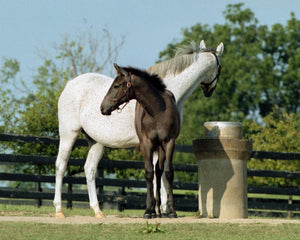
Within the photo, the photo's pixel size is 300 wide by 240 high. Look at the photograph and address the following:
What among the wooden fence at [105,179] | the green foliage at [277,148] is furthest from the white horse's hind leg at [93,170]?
the green foliage at [277,148]

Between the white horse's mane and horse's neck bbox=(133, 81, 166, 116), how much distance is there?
1.08 metres

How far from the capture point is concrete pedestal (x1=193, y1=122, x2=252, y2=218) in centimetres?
869

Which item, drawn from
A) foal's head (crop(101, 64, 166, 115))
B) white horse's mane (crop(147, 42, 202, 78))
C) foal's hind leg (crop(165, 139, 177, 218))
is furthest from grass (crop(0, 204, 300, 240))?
white horse's mane (crop(147, 42, 202, 78))

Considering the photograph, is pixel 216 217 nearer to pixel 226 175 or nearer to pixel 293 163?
pixel 226 175

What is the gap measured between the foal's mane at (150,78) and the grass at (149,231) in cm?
210

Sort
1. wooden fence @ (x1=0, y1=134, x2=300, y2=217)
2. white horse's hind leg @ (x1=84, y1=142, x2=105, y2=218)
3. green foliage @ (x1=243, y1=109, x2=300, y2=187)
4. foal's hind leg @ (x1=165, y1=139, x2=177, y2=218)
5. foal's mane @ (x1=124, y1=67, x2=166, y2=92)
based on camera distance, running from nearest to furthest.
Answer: foal's hind leg @ (x1=165, y1=139, x2=177, y2=218), foal's mane @ (x1=124, y1=67, x2=166, y2=92), white horse's hind leg @ (x1=84, y1=142, x2=105, y2=218), wooden fence @ (x1=0, y1=134, x2=300, y2=217), green foliage @ (x1=243, y1=109, x2=300, y2=187)

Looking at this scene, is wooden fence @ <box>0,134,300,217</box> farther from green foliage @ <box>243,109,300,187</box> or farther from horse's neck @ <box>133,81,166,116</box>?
horse's neck @ <box>133,81,166,116</box>

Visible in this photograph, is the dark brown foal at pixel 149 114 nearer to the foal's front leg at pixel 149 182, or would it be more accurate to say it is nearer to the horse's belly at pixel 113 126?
the foal's front leg at pixel 149 182

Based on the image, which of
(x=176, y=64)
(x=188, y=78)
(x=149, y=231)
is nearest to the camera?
(x=149, y=231)

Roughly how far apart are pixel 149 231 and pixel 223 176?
274 cm

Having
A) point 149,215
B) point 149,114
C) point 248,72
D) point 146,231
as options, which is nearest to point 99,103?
point 149,114

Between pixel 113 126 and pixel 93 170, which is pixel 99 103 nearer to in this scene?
pixel 113 126

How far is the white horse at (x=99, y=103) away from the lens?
8891mm

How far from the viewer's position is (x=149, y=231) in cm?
624
